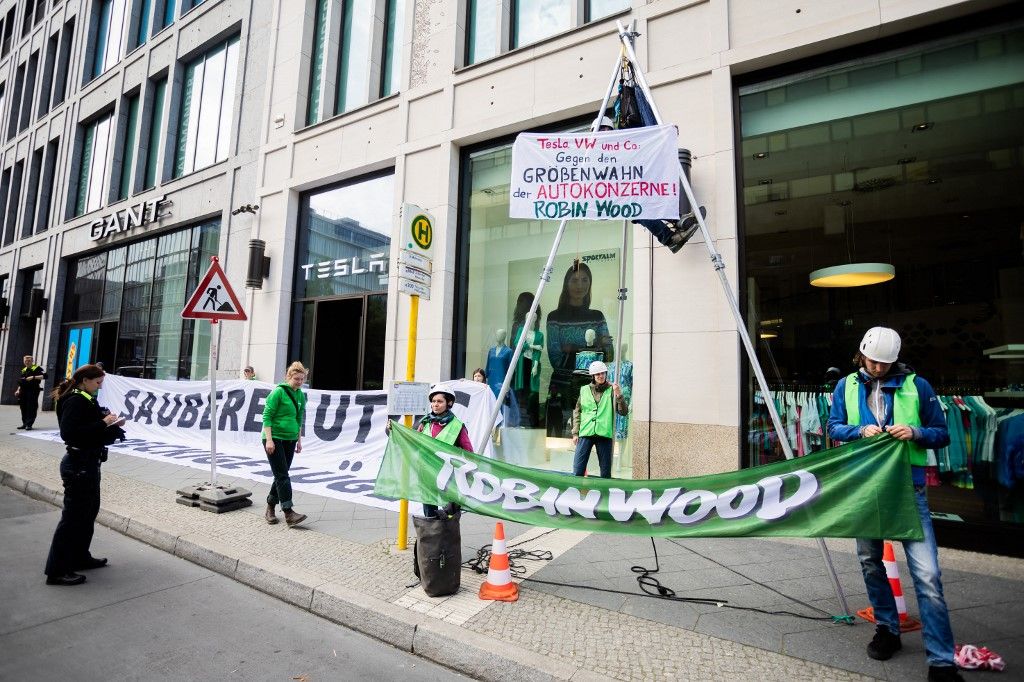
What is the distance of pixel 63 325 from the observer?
1992cm

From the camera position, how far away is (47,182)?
71.3 feet

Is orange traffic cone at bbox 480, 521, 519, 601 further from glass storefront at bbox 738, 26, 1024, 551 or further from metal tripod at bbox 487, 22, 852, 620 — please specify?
glass storefront at bbox 738, 26, 1024, 551

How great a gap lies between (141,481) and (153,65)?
15.5 metres

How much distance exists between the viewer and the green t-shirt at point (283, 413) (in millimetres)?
6129

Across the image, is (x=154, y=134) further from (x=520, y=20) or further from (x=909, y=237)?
(x=909, y=237)

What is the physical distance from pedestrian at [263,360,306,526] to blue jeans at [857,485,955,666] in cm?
543

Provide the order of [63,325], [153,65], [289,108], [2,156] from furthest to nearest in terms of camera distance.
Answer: [2,156] < [63,325] < [153,65] < [289,108]

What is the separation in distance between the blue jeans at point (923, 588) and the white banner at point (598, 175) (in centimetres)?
305

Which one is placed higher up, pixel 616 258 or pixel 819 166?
pixel 819 166

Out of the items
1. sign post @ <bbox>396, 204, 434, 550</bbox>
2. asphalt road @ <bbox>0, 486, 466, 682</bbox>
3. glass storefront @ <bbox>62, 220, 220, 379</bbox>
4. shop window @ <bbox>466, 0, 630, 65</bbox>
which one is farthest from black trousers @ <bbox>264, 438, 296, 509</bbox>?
glass storefront @ <bbox>62, 220, 220, 379</bbox>

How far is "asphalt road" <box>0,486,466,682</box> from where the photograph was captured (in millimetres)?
3273

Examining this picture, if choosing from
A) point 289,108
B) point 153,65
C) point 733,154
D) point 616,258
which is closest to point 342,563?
point 616,258

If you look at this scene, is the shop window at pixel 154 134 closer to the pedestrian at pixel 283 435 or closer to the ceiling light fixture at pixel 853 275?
the pedestrian at pixel 283 435

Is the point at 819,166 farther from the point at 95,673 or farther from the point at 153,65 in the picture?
the point at 153,65
